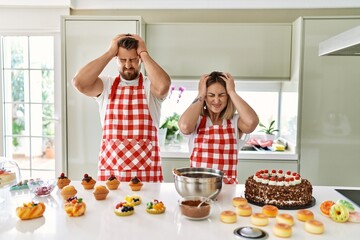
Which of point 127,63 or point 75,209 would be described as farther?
point 127,63

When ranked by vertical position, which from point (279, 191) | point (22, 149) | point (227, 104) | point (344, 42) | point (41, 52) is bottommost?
point (22, 149)

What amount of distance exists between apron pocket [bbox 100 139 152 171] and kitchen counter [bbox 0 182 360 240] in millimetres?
409

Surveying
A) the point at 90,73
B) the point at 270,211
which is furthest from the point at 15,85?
the point at 270,211

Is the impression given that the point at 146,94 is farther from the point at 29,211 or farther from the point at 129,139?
the point at 29,211

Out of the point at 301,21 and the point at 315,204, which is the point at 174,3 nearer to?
the point at 301,21

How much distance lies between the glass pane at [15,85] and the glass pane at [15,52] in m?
0.07

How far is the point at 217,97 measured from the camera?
1.78m

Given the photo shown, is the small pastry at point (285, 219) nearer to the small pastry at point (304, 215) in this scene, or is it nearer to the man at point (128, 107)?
the small pastry at point (304, 215)

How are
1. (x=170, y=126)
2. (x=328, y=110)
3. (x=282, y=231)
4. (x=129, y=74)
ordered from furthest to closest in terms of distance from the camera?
(x=170, y=126), (x=328, y=110), (x=129, y=74), (x=282, y=231)

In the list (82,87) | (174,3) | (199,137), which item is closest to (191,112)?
(199,137)

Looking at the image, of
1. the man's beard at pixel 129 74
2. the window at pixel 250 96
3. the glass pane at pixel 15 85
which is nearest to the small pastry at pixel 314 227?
the man's beard at pixel 129 74

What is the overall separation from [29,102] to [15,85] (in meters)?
0.19

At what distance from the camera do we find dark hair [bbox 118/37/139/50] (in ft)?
5.81

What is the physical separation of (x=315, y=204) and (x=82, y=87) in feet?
4.03
